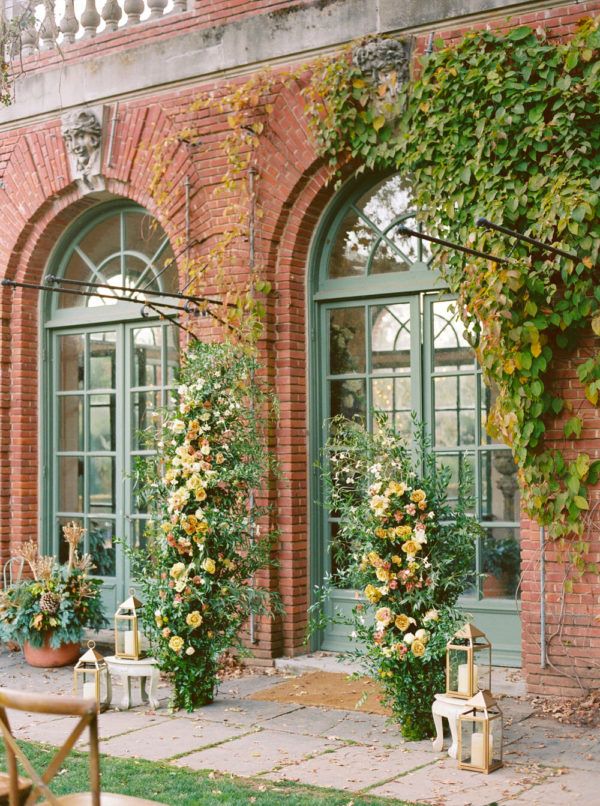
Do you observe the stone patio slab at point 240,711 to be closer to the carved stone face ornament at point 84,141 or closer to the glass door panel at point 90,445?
the glass door panel at point 90,445

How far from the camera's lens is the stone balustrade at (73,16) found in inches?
360

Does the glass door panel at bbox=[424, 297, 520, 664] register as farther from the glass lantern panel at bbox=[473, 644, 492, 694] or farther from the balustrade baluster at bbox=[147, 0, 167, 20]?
the balustrade baluster at bbox=[147, 0, 167, 20]

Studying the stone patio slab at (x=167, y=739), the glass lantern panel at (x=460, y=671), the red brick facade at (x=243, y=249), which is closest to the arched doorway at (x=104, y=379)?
the red brick facade at (x=243, y=249)

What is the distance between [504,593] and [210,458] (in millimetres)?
2426

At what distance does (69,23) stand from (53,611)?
5353 millimetres

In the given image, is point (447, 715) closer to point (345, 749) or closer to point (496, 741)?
point (496, 741)

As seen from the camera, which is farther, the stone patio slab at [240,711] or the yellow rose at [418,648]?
the stone patio slab at [240,711]

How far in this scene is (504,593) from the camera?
300 inches

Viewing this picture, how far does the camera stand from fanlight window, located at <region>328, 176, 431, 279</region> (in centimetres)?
807

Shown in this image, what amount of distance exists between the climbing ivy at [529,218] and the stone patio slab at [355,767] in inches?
71.5

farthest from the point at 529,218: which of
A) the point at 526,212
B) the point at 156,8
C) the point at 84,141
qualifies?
the point at 84,141

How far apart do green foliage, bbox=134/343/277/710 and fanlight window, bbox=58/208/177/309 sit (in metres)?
2.24

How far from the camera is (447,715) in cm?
563

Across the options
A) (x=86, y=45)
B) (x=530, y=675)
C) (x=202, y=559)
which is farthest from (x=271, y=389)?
(x=86, y=45)
